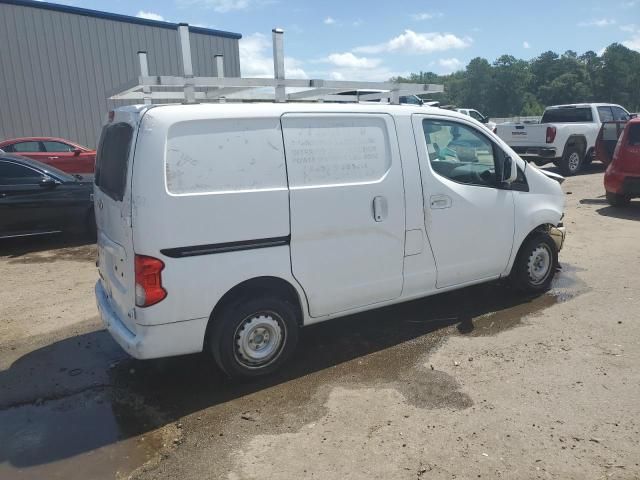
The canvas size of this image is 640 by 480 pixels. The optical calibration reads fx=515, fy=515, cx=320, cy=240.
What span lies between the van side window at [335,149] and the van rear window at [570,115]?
1372cm

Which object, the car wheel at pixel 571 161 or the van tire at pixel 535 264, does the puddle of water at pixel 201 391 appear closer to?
the van tire at pixel 535 264

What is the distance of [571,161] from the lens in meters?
15.0

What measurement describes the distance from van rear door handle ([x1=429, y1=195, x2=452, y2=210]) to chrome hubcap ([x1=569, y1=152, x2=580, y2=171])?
482 inches

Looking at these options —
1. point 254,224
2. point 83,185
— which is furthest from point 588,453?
point 83,185

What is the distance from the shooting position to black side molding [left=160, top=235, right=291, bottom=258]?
3.32 metres

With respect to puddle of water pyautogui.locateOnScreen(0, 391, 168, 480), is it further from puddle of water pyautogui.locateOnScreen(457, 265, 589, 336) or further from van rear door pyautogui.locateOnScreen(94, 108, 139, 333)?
puddle of water pyautogui.locateOnScreen(457, 265, 589, 336)

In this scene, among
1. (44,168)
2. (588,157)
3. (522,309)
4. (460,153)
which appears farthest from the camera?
(588,157)

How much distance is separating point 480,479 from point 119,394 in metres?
2.57

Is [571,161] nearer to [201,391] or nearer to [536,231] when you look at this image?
[536,231]

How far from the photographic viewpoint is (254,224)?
3.56 meters

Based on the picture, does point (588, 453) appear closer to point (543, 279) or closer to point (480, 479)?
point (480, 479)

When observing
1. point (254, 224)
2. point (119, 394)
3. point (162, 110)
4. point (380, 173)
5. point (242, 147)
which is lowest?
point (119, 394)

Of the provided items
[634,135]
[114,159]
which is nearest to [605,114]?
[634,135]

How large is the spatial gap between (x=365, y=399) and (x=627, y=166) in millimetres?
8360
